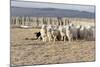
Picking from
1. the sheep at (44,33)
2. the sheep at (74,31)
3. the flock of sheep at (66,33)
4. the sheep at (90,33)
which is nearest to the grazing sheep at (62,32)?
the flock of sheep at (66,33)

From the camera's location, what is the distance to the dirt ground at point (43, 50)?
2.52 metres

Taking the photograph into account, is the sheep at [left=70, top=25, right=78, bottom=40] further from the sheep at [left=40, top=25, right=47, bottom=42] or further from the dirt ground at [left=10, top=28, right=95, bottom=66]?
the sheep at [left=40, top=25, right=47, bottom=42]

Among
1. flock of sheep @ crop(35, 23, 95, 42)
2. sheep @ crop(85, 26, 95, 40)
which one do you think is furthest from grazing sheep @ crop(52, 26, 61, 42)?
sheep @ crop(85, 26, 95, 40)

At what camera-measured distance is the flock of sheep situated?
268cm

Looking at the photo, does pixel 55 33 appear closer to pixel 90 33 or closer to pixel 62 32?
pixel 62 32

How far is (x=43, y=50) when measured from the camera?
265 cm

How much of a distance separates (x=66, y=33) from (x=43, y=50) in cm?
40

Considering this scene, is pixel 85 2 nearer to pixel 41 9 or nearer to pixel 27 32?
pixel 41 9

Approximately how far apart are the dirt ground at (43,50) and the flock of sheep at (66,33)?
0.19 ft

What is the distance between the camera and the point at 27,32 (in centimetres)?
258

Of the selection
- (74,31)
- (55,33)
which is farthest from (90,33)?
(55,33)

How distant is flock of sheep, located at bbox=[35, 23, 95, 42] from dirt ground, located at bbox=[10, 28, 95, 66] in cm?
6

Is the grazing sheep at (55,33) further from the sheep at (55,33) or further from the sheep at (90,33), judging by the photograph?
the sheep at (90,33)
